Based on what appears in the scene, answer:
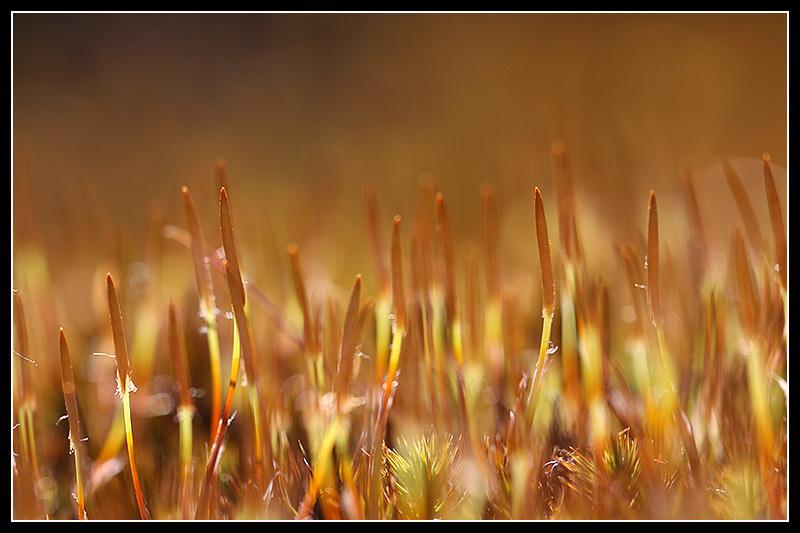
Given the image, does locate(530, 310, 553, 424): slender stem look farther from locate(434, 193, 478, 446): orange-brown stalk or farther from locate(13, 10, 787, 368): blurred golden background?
locate(13, 10, 787, 368): blurred golden background

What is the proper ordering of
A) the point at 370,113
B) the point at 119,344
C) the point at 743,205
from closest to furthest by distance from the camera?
the point at 119,344 < the point at 743,205 < the point at 370,113

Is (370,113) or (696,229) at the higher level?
(370,113)

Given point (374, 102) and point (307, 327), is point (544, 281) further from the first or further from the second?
point (374, 102)

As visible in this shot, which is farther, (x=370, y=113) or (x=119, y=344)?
(x=370, y=113)

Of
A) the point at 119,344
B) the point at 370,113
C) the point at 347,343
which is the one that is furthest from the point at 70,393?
the point at 370,113

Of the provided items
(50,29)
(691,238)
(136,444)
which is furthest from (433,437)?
(50,29)

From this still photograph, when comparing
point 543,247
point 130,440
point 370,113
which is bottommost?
point 130,440
